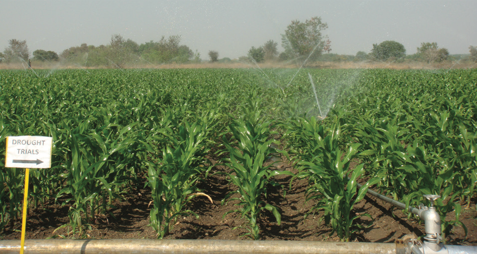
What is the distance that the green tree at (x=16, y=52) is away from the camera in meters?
38.8

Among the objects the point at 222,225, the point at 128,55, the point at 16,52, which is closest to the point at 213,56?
the point at 128,55

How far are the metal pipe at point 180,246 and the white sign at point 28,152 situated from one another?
653 mm

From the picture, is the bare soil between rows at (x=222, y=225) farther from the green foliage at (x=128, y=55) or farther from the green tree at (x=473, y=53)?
the green foliage at (x=128, y=55)

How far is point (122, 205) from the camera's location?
400 cm

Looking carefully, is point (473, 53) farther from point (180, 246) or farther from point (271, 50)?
point (180, 246)

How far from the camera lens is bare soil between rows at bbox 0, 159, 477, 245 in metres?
3.21

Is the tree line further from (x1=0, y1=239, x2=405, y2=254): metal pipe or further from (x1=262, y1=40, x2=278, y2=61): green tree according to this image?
(x1=0, y1=239, x2=405, y2=254): metal pipe

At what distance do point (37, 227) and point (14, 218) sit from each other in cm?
27

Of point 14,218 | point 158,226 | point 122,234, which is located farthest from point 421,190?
point 14,218

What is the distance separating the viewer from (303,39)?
15.5 meters

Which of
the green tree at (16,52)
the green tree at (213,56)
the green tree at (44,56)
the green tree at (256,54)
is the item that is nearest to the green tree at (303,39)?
the green tree at (256,54)

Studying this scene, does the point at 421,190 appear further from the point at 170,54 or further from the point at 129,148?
the point at 170,54

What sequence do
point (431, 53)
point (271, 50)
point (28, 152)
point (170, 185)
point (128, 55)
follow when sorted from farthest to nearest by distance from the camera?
point (128, 55)
point (431, 53)
point (271, 50)
point (170, 185)
point (28, 152)

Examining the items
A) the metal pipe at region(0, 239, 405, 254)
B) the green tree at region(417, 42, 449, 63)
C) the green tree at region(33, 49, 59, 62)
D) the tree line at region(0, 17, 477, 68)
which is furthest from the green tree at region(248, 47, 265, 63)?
the green tree at region(33, 49, 59, 62)
